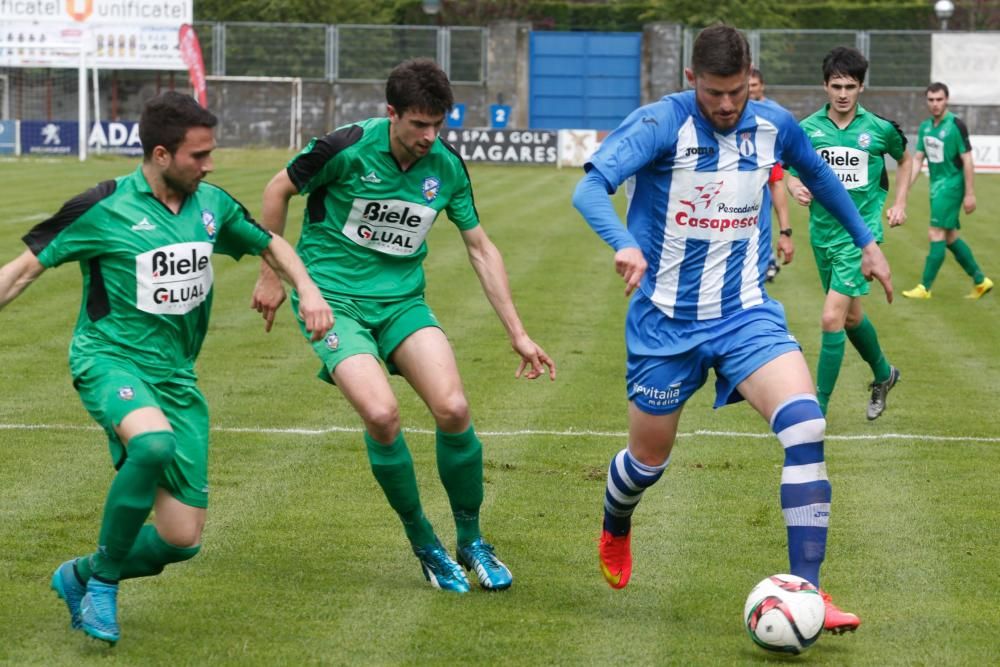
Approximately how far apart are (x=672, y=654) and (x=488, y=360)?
23.7ft

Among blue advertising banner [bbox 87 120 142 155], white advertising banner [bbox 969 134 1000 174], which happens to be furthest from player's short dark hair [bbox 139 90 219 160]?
blue advertising banner [bbox 87 120 142 155]

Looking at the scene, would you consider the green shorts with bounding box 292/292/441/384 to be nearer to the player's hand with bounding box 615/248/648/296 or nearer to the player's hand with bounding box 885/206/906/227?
the player's hand with bounding box 615/248/648/296

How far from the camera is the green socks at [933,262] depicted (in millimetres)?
16906

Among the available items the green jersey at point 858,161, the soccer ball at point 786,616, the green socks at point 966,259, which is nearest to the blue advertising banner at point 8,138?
the green socks at point 966,259

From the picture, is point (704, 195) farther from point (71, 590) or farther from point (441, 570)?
point (71, 590)

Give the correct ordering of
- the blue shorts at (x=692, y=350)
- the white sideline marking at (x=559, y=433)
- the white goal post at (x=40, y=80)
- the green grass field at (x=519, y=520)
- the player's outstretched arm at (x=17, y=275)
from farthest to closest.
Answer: the white goal post at (x=40, y=80) < the white sideline marking at (x=559, y=433) < the blue shorts at (x=692, y=350) < the green grass field at (x=519, y=520) < the player's outstretched arm at (x=17, y=275)

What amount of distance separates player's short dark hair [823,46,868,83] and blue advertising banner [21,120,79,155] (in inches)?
1331

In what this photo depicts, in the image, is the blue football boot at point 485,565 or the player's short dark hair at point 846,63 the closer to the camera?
the blue football boot at point 485,565

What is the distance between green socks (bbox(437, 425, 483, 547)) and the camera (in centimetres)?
638

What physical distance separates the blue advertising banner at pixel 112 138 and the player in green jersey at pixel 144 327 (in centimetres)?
3579

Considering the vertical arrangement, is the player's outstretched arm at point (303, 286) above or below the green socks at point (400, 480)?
above

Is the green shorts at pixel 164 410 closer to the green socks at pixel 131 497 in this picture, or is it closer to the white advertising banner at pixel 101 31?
the green socks at pixel 131 497

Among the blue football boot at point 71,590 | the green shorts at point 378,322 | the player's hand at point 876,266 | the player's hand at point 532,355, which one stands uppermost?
the player's hand at point 876,266

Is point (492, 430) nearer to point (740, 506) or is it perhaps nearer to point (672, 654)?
point (740, 506)
